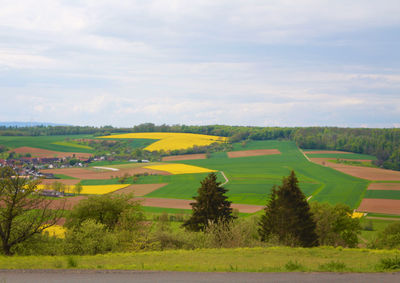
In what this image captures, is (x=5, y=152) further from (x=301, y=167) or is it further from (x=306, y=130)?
(x=306, y=130)

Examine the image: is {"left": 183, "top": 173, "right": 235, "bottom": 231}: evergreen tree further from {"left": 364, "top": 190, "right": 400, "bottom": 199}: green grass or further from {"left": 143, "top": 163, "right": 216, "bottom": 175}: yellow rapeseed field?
{"left": 143, "top": 163, "right": 216, "bottom": 175}: yellow rapeseed field

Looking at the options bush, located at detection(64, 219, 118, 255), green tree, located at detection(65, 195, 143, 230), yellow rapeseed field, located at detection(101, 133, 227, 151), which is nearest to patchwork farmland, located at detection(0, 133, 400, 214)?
yellow rapeseed field, located at detection(101, 133, 227, 151)

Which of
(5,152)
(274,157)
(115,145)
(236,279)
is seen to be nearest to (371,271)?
(236,279)

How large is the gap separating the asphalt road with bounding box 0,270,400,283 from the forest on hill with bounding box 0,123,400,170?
93.2 metres

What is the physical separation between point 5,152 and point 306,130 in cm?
10503

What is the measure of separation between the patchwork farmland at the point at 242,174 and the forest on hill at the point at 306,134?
5208 millimetres

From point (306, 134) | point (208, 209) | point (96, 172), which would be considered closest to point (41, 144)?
point (96, 172)

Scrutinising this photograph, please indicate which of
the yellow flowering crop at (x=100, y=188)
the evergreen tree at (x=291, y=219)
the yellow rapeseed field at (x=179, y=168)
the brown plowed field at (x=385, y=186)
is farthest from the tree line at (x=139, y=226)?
the yellow rapeseed field at (x=179, y=168)

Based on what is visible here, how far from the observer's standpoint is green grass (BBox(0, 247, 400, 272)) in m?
14.5

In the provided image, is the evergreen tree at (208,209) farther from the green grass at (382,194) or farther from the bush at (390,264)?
the green grass at (382,194)

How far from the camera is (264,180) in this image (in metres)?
81.1

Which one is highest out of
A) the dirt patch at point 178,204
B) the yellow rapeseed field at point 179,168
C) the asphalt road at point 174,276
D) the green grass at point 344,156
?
the green grass at point 344,156

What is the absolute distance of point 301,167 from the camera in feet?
313

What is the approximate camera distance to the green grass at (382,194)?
65550mm
